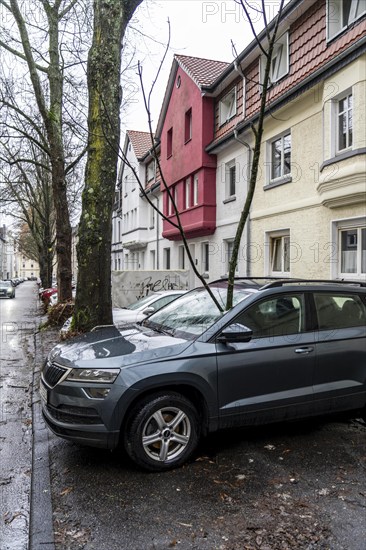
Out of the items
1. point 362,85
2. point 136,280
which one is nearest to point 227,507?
point 362,85

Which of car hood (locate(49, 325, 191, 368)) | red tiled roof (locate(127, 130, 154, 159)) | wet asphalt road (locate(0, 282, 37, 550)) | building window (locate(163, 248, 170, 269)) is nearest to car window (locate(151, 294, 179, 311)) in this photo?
wet asphalt road (locate(0, 282, 37, 550))

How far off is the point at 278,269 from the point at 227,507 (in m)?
10.3

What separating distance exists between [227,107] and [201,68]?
329cm

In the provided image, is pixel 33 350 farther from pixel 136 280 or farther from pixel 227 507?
pixel 227 507

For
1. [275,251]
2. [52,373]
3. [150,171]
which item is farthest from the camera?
[150,171]

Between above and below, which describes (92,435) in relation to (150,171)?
below

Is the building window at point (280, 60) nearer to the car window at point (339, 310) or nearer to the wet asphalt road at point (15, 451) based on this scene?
the car window at point (339, 310)

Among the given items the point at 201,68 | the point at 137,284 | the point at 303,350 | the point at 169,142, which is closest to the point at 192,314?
the point at 303,350

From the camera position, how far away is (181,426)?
157 inches

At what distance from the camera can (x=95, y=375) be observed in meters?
3.81

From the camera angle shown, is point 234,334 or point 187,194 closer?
point 234,334

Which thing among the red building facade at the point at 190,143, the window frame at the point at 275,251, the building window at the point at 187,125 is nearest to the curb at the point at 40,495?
the window frame at the point at 275,251

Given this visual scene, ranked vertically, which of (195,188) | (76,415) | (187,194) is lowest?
(76,415)

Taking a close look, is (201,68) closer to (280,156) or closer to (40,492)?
(280,156)
